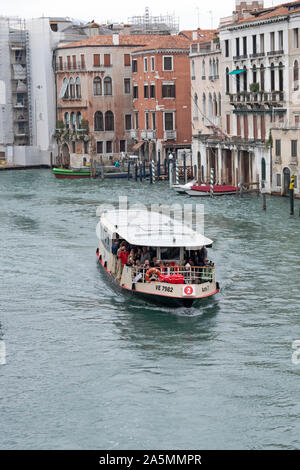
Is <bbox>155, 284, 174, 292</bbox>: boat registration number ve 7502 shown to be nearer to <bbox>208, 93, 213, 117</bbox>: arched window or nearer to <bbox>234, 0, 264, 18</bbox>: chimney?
<bbox>234, 0, 264, 18</bbox>: chimney

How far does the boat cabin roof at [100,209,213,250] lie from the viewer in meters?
27.4

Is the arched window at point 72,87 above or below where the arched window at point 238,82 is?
above

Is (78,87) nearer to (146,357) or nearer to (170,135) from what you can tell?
(170,135)

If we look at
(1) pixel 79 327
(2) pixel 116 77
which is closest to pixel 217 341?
(1) pixel 79 327

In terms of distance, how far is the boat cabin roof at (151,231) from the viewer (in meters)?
27.4

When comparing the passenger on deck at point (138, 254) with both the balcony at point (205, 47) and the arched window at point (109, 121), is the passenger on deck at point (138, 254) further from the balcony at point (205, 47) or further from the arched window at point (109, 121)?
the arched window at point (109, 121)

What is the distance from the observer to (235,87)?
5978 centimetres

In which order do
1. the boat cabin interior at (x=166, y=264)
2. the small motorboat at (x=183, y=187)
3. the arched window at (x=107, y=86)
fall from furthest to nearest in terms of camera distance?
the arched window at (x=107, y=86)
the small motorboat at (x=183, y=187)
the boat cabin interior at (x=166, y=264)

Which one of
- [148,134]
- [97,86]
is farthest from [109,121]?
[148,134]

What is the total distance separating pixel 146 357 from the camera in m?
21.8

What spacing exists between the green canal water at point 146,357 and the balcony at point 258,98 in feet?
61.3

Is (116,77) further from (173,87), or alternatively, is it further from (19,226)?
(19,226)

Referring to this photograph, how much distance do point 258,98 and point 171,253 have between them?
30264 mm

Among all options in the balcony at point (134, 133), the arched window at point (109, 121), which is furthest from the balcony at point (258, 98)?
the arched window at point (109, 121)
